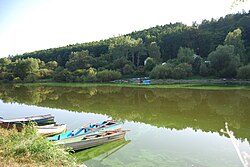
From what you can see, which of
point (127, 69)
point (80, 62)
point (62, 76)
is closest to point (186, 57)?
point (127, 69)

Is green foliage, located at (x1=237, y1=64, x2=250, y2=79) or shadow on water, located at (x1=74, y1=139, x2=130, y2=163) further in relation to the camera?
green foliage, located at (x1=237, y1=64, x2=250, y2=79)

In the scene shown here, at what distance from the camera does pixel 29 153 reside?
25.7 ft

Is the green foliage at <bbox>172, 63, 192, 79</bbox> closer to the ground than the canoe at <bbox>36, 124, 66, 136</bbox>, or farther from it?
farther from it

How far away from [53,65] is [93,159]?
217 feet

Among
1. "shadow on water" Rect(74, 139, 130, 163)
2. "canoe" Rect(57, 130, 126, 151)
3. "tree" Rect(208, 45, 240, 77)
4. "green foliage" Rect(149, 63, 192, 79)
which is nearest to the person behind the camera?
"shadow on water" Rect(74, 139, 130, 163)

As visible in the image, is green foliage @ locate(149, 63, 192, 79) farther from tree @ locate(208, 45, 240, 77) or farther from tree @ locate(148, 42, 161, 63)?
tree @ locate(148, 42, 161, 63)

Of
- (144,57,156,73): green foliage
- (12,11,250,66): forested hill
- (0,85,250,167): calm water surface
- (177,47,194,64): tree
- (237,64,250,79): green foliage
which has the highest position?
(12,11,250,66): forested hill

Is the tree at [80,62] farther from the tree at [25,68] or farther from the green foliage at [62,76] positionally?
the tree at [25,68]

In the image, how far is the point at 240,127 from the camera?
49.8ft

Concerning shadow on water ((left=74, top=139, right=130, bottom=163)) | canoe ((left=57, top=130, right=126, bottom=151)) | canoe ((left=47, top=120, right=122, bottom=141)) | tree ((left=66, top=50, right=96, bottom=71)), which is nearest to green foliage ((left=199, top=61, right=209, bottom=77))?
tree ((left=66, top=50, right=96, bottom=71))

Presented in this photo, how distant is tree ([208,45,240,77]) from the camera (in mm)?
42344

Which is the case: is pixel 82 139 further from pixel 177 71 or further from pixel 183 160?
pixel 177 71

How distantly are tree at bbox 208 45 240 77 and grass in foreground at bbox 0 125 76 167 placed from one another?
38.9 metres

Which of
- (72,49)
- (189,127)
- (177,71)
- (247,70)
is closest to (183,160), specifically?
(189,127)
